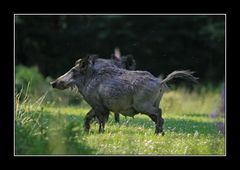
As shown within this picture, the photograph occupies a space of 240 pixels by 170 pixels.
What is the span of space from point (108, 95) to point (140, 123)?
4.55 ft

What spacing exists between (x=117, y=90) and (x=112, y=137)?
0.84 meters

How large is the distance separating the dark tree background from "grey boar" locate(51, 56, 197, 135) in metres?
15.8

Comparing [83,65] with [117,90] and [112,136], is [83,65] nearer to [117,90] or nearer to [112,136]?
[117,90]

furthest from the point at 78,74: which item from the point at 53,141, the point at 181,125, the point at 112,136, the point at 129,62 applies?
the point at 53,141

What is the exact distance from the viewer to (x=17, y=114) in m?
13.3

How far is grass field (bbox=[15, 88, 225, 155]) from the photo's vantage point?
11617 millimetres

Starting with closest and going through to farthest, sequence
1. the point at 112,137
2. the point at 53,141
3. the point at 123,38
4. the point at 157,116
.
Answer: the point at 53,141 → the point at 112,137 → the point at 157,116 → the point at 123,38

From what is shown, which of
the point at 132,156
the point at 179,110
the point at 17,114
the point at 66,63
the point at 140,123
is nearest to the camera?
the point at 132,156

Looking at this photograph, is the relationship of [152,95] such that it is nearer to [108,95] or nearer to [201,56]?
[108,95]

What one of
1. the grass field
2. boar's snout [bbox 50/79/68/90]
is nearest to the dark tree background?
the grass field

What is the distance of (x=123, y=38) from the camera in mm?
30500

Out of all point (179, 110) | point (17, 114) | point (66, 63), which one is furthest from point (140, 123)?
point (66, 63)

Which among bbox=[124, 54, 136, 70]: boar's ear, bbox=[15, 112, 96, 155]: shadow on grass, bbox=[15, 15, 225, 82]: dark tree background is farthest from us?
bbox=[15, 15, 225, 82]: dark tree background

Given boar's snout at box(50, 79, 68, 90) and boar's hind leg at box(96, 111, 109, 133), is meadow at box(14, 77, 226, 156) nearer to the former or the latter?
boar's hind leg at box(96, 111, 109, 133)
